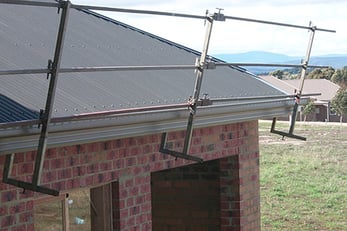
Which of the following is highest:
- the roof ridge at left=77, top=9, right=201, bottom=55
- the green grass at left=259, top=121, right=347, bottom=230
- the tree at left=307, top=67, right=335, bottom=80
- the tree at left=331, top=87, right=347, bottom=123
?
the tree at left=307, top=67, right=335, bottom=80

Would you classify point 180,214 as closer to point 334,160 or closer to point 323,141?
point 334,160

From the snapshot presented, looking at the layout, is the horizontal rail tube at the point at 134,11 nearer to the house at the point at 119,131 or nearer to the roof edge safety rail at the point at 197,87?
the roof edge safety rail at the point at 197,87

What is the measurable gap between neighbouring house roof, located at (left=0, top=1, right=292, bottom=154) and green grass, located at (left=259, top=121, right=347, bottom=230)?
40.4 feet

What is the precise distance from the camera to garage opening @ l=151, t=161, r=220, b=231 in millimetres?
9039

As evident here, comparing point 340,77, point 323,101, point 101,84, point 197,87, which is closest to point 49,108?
point 197,87

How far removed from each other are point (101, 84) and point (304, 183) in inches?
1040

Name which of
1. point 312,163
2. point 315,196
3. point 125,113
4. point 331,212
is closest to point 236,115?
point 125,113

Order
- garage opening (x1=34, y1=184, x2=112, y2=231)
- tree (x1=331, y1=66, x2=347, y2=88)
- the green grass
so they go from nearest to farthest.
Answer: garage opening (x1=34, y1=184, x2=112, y2=231) < the green grass < tree (x1=331, y1=66, x2=347, y2=88)

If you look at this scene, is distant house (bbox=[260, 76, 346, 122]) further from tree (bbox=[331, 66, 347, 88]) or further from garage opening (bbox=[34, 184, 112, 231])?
garage opening (bbox=[34, 184, 112, 231])

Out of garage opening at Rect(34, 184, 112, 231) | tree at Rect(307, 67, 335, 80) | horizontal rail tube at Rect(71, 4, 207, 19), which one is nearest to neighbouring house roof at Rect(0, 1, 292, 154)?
horizontal rail tube at Rect(71, 4, 207, 19)

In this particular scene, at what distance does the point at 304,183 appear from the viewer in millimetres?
32250

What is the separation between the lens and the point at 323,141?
46562mm

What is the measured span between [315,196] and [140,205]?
22.9 m

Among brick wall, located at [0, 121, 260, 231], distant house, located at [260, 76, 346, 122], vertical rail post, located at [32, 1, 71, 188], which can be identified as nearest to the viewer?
vertical rail post, located at [32, 1, 71, 188]
